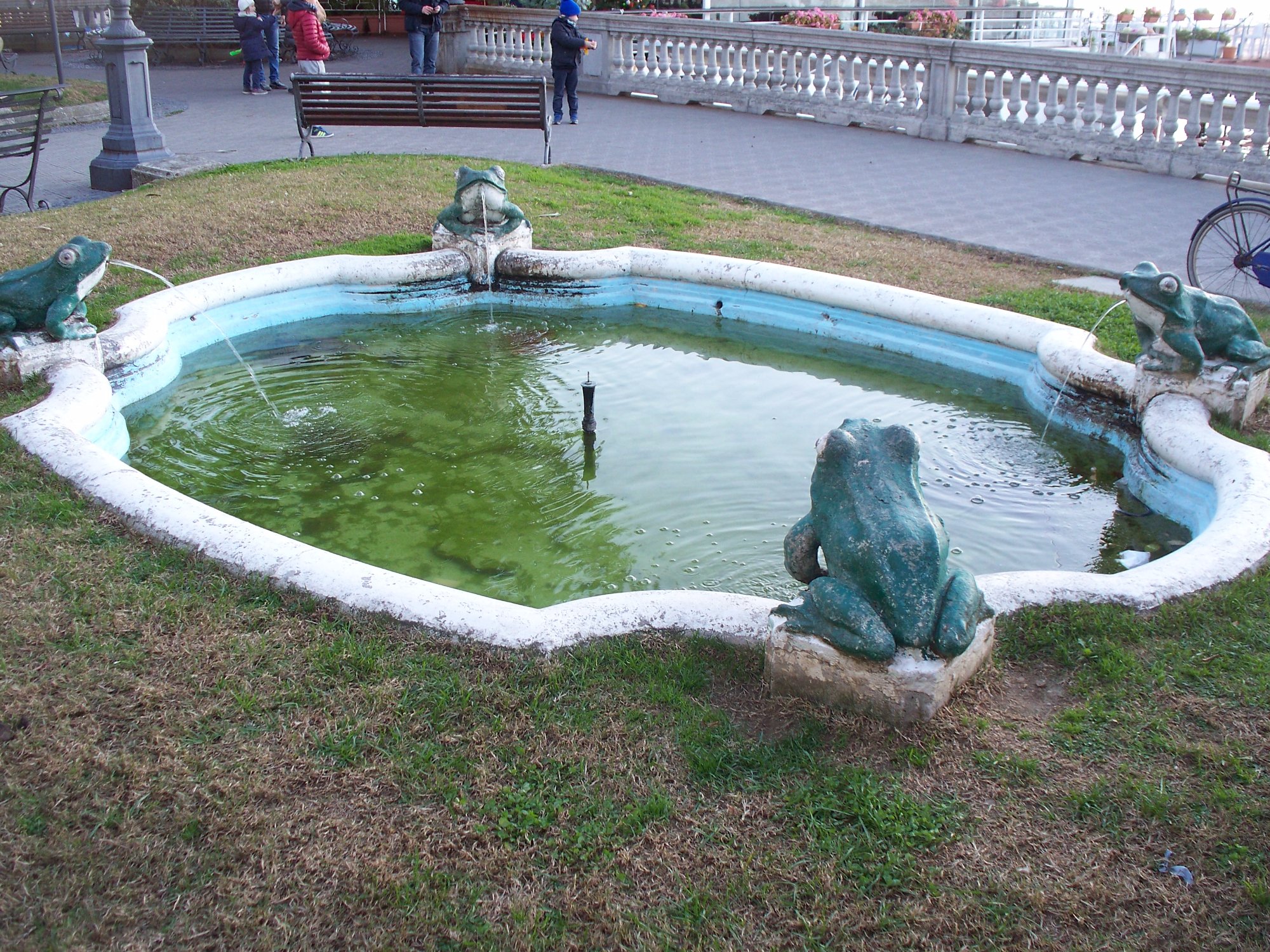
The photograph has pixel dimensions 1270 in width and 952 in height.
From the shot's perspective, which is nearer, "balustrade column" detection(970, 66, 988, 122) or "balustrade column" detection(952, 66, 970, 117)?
"balustrade column" detection(970, 66, 988, 122)

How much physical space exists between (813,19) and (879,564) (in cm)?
2149

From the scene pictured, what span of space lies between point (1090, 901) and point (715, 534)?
274 cm

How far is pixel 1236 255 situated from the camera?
802 cm

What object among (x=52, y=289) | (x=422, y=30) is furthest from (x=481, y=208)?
(x=422, y=30)

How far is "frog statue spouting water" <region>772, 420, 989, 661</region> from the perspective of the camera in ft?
11.4

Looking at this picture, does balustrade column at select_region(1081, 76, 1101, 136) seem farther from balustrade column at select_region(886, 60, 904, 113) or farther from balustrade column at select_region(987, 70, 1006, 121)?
balustrade column at select_region(886, 60, 904, 113)

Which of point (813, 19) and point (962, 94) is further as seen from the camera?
point (813, 19)

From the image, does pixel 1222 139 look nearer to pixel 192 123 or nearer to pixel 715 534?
pixel 715 534

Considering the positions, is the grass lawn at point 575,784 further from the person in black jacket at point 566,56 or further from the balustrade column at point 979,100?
the person in black jacket at point 566,56

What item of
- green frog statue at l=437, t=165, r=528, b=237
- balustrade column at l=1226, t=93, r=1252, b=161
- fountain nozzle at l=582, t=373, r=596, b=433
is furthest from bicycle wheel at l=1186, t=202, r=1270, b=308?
green frog statue at l=437, t=165, r=528, b=237

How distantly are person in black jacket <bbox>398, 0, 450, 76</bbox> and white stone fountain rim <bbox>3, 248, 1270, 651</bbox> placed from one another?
36.6 ft

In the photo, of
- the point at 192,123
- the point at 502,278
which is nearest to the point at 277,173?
the point at 502,278

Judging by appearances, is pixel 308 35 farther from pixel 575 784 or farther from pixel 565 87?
pixel 575 784

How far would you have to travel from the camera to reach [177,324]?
764cm
